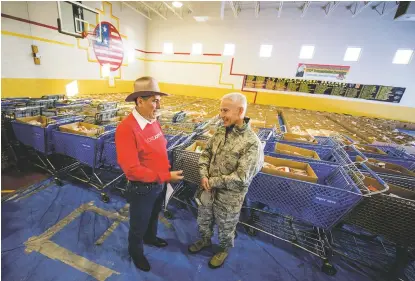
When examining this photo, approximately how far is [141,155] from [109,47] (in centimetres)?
1337

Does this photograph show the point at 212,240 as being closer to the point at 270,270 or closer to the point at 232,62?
the point at 270,270

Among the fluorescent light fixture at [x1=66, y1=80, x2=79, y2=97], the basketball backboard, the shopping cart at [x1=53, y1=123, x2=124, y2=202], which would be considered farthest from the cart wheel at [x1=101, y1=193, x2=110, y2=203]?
the fluorescent light fixture at [x1=66, y1=80, x2=79, y2=97]

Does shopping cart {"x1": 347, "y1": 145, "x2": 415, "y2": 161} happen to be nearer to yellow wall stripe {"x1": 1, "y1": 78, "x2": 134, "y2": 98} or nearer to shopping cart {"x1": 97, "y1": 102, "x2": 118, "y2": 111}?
shopping cart {"x1": 97, "y1": 102, "x2": 118, "y2": 111}

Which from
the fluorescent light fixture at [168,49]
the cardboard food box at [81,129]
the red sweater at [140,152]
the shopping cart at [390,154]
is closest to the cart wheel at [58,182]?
the cardboard food box at [81,129]

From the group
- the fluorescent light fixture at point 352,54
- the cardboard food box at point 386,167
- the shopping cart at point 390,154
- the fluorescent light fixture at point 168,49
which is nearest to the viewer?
the cardboard food box at point 386,167

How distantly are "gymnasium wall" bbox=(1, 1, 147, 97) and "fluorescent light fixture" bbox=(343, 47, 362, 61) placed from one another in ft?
48.0

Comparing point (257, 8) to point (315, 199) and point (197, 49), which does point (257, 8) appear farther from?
point (315, 199)

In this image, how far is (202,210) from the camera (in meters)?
2.37

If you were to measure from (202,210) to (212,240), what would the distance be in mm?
664

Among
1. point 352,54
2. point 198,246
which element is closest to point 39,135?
point 198,246

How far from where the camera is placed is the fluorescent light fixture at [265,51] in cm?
1317

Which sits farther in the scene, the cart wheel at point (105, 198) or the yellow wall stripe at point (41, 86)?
the yellow wall stripe at point (41, 86)

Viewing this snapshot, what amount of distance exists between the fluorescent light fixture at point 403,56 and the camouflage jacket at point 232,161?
14.5m

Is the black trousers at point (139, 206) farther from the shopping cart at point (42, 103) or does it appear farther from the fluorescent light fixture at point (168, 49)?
the fluorescent light fixture at point (168, 49)
